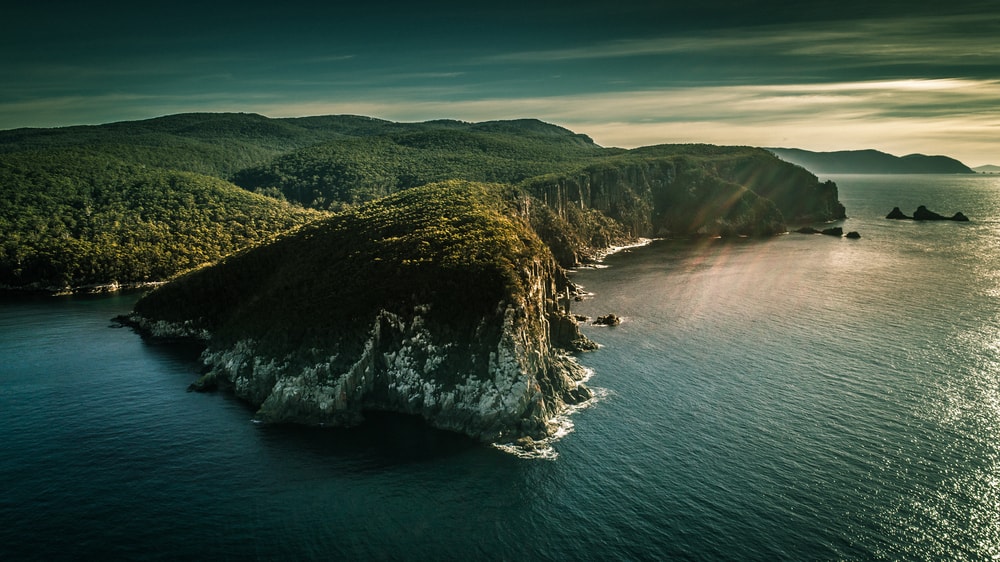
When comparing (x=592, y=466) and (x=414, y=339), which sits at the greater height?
(x=414, y=339)

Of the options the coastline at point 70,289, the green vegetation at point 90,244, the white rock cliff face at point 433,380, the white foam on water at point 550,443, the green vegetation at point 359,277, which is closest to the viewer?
the white foam on water at point 550,443

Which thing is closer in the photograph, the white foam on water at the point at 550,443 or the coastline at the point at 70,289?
the white foam on water at the point at 550,443

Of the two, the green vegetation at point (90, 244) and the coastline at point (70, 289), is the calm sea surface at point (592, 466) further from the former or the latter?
the green vegetation at point (90, 244)

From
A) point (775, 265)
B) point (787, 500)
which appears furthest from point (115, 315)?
point (775, 265)

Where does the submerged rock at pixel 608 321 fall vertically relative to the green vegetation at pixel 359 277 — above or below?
below

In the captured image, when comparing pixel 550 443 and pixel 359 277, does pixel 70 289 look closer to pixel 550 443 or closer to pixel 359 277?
pixel 359 277

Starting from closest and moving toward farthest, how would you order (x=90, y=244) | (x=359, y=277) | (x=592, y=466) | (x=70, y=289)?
1. (x=592, y=466)
2. (x=359, y=277)
3. (x=70, y=289)
4. (x=90, y=244)

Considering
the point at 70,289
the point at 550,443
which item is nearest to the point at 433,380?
the point at 550,443

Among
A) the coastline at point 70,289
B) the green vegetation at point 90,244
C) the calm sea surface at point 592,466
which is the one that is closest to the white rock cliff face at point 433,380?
the calm sea surface at point 592,466
